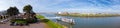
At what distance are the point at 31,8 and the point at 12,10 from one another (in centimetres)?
769

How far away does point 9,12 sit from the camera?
51.2m

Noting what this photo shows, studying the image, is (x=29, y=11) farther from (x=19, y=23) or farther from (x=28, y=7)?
(x=19, y=23)

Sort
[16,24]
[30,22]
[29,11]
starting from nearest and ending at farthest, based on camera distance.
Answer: [16,24], [30,22], [29,11]

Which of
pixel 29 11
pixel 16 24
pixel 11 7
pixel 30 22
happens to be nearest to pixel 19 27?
pixel 16 24

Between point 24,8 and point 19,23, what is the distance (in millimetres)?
16354

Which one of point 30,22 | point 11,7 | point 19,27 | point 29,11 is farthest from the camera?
point 11,7

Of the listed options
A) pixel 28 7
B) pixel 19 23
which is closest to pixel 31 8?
pixel 28 7

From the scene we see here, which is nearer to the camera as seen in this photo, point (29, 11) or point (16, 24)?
point (16, 24)

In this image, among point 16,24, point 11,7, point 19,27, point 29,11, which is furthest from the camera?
point 11,7

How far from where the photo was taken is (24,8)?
149ft

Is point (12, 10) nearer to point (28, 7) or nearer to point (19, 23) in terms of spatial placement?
point (28, 7)

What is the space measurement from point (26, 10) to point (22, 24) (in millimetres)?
15326

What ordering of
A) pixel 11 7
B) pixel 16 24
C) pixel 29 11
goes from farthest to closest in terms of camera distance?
pixel 11 7
pixel 29 11
pixel 16 24

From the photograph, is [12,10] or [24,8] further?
[12,10]
